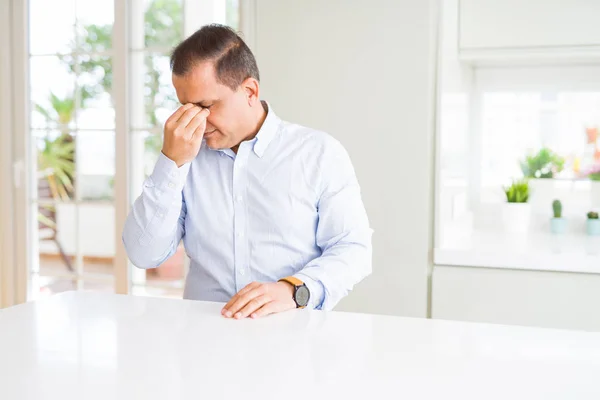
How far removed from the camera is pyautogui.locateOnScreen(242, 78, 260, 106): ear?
188cm

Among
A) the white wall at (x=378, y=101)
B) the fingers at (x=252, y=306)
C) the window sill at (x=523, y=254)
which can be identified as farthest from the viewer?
the white wall at (x=378, y=101)

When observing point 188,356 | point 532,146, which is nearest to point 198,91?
point 188,356

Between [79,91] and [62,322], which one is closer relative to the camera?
[62,322]

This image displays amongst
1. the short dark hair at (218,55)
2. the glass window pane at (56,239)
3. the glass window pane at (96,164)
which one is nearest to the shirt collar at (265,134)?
the short dark hair at (218,55)

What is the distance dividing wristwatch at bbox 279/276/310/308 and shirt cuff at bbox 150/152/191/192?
37 cm

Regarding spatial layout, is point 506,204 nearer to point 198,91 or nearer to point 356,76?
point 356,76

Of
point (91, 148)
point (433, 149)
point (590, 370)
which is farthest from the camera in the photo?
point (91, 148)

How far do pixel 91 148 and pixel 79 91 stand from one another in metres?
0.30

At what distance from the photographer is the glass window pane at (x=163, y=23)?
3.28 meters

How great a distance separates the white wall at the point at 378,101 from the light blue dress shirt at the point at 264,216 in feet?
2.67

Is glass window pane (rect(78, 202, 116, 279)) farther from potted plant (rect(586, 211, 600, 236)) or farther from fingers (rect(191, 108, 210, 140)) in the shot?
potted plant (rect(586, 211, 600, 236))

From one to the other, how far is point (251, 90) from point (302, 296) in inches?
24.4

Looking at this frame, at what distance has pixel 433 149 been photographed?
2699 mm

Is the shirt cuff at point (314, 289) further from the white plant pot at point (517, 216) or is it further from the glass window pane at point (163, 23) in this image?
the glass window pane at point (163, 23)
